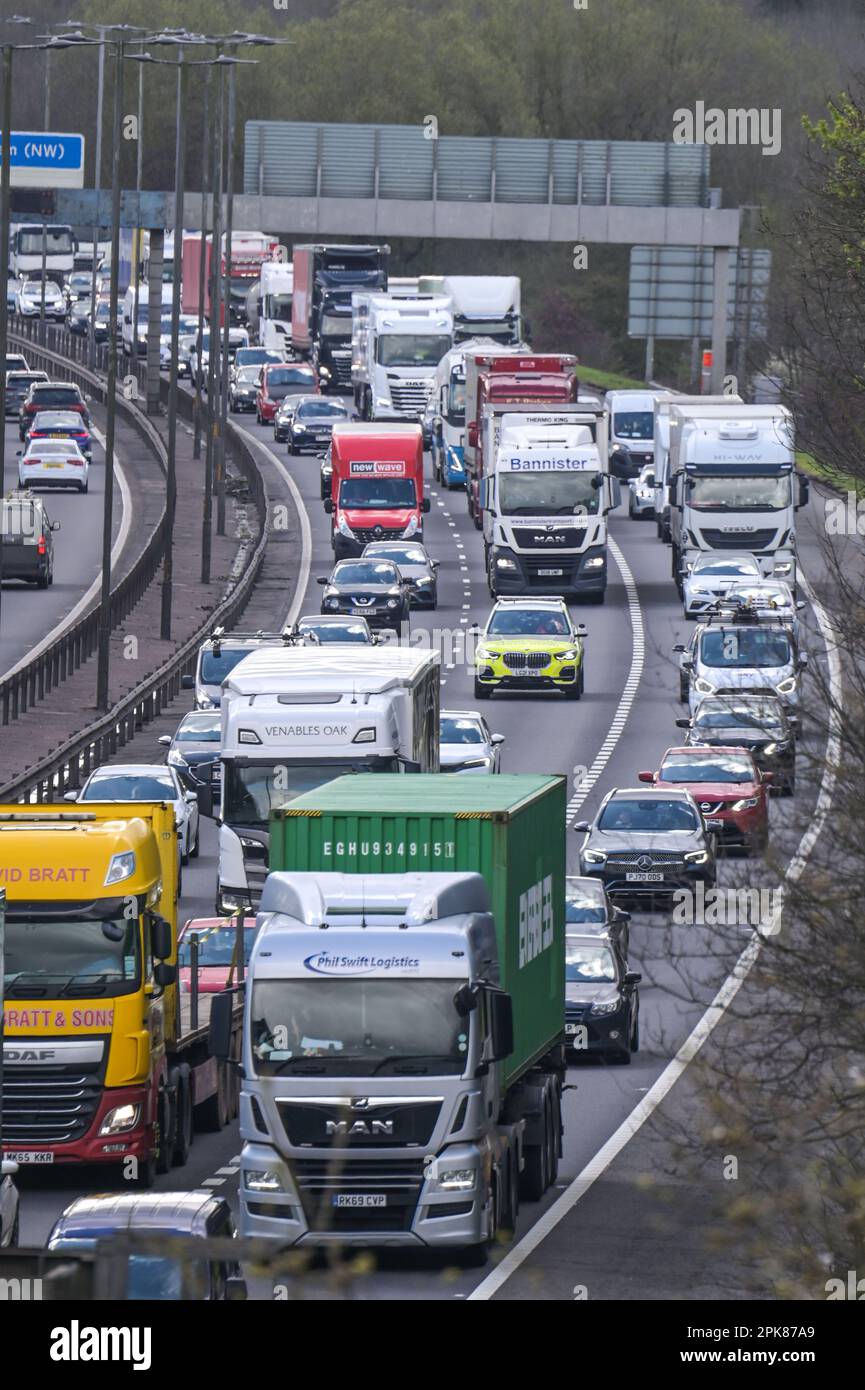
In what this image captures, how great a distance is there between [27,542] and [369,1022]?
45384 mm

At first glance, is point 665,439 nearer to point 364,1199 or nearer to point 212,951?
point 212,951

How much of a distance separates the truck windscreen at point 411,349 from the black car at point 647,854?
48.8 m

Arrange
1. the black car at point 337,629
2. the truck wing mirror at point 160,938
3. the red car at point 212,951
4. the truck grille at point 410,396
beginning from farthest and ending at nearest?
the truck grille at point 410,396 → the black car at point 337,629 → the red car at point 212,951 → the truck wing mirror at point 160,938

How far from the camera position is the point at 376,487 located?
67688 millimetres

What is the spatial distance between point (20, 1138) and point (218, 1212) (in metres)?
6.24

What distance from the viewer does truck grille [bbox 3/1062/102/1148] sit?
22.4m

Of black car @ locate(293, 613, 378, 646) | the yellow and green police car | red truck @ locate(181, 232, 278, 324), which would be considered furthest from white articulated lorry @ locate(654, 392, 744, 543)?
red truck @ locate(181, 232, 278, 324)

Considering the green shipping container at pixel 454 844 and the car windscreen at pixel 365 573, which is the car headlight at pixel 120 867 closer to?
the green shipping container at pixel 454 844

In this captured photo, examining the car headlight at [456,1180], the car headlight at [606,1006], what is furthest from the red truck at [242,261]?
the car headlight at [456,1180]

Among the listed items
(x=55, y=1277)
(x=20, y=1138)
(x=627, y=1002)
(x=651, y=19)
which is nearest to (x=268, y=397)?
(x=651, y=19)

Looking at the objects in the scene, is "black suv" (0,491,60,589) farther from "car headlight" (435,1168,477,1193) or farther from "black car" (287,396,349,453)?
"car headlight" (435,1168,477,1193)

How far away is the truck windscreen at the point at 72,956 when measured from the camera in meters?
22.3

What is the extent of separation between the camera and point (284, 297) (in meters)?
112
